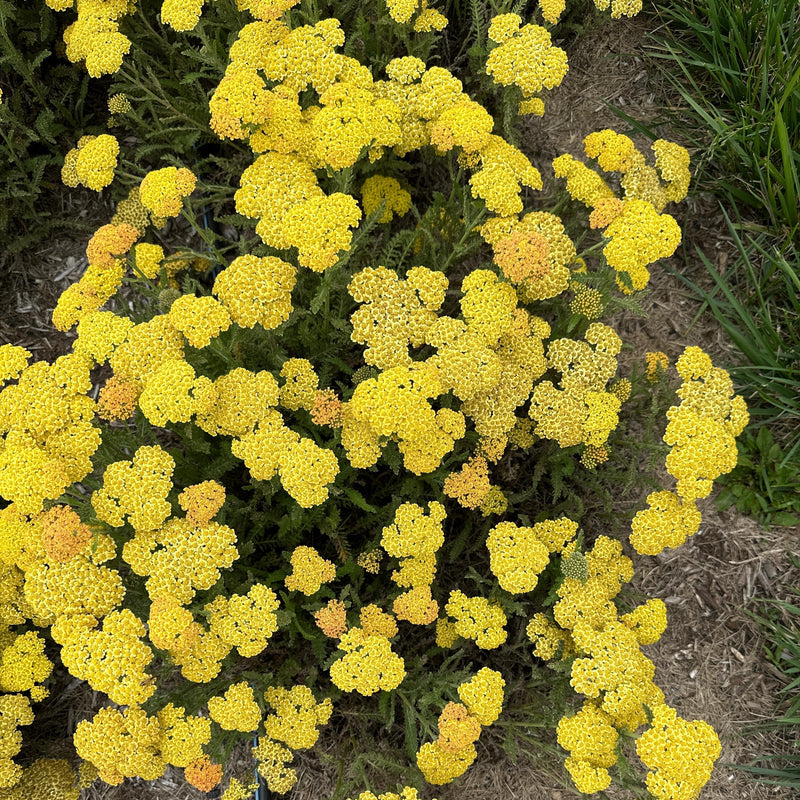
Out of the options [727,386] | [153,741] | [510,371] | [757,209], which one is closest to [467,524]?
[510,371]

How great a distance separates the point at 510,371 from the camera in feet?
11.7

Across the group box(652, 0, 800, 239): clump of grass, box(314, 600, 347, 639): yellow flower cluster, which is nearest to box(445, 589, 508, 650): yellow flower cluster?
box(314, 600, 347, 639): yellow flower cluster

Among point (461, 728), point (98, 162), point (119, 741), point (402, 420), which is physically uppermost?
point (98, 162)

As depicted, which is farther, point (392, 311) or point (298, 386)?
point (298, 386)

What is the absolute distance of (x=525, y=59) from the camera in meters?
3.69

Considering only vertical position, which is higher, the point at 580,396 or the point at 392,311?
the point at 392,311

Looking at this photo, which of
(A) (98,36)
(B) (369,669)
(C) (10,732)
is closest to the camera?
(B) (369,669)

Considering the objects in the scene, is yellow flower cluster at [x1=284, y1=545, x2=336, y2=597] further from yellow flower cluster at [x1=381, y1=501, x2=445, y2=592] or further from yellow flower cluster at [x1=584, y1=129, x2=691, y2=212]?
yellow flower cluster at [x1=584, y1=129, x2=691, y2=212]

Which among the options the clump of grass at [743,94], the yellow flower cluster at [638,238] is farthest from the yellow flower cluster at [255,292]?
the clump of grass at [743,94]

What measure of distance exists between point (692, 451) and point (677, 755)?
1.42 m

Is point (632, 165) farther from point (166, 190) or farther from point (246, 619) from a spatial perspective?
point (246, 619)

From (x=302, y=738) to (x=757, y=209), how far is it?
15.8ft

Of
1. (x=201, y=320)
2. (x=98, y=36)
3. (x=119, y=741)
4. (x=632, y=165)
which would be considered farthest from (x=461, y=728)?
(x=98, y=36)

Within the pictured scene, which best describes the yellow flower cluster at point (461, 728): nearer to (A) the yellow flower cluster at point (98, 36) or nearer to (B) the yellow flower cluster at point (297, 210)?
(B) the yellow flower cluster at point (297, 210)
